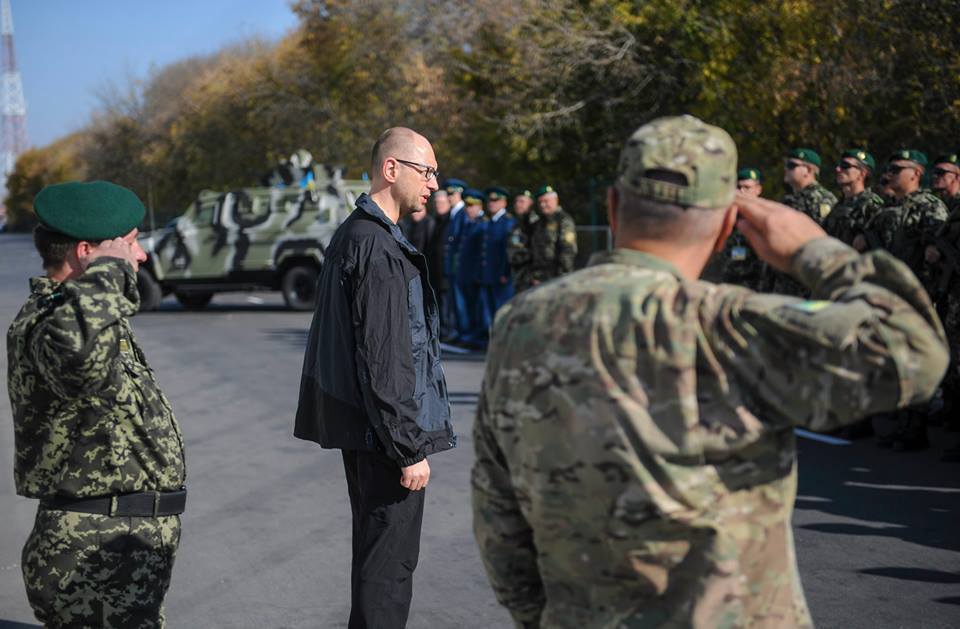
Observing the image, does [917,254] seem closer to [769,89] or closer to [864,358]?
[864,358]

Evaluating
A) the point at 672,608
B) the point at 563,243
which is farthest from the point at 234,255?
the point at 672,608

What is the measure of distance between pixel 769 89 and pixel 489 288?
197 inches

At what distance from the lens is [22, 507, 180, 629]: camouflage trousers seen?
3396mm

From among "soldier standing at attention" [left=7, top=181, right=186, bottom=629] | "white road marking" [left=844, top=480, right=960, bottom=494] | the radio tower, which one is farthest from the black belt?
the radio tower

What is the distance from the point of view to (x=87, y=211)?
3357 millimetres

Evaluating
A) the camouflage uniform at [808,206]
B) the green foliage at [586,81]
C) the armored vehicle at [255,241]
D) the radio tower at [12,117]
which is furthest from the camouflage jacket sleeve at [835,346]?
the radio tower at [12,117]

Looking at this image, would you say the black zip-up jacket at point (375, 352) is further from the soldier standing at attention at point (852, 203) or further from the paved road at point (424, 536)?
the soldier standing at attention at point (852, 203)

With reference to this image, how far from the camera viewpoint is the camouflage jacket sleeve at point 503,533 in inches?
94.6

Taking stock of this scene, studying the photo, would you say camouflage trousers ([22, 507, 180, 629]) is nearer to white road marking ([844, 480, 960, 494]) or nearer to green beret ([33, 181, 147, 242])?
green beret ([33, 181, 147, 242])

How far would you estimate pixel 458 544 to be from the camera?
6.20m

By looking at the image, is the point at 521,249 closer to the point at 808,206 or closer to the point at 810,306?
the point at 808,206

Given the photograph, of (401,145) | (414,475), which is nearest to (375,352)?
(414,475)

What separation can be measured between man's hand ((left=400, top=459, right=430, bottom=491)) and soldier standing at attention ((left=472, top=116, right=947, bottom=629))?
154 centimetres

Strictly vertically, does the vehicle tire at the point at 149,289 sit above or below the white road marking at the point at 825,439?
below
